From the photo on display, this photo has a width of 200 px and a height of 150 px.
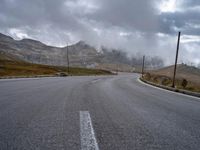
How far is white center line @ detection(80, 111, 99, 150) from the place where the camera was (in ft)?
12.9

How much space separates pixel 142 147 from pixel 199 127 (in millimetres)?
2305

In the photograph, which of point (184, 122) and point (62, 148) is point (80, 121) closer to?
point (62, 148)

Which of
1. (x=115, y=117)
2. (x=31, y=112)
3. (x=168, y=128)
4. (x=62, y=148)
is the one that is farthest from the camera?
(x=31, y=112)

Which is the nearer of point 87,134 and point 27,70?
point 87,134

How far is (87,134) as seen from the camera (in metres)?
4.64

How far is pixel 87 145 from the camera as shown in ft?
13.0

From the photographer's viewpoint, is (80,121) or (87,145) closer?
(87,145)

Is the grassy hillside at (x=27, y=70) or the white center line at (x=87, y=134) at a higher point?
the white center line at (x=87, y=134)

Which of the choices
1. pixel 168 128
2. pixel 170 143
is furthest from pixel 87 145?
pixel 168 128

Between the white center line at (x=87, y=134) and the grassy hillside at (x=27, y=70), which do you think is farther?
the grassy hillside at (x=27, y=70)

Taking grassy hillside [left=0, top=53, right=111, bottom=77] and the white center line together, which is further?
grassy hillside [left=0, top=53, right=111, bottom=77]

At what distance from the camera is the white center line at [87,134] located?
3.92 meters

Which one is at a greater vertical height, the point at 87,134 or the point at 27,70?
the point at 87,134

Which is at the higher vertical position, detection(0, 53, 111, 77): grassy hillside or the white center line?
the white center line
